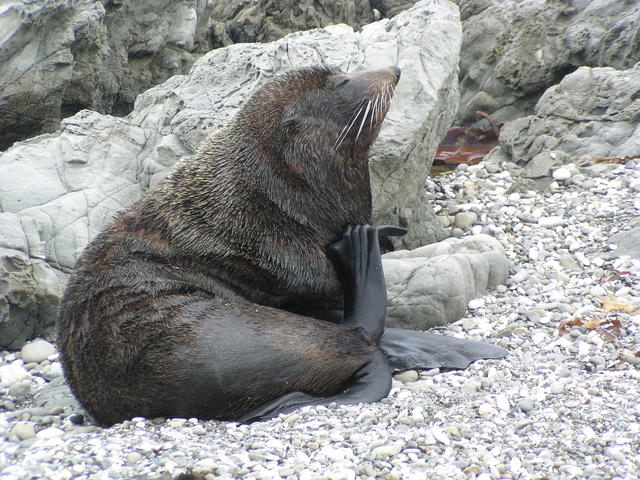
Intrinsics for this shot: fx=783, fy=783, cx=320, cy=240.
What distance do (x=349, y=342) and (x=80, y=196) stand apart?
3.31 m

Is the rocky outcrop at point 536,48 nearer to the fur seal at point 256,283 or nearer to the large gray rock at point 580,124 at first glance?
the large gray rock at point 580,124

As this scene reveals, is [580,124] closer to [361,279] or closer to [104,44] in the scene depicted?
[361,279]

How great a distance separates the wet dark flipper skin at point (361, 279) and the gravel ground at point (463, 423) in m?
0.42

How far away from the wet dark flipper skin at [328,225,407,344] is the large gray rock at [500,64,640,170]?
4315 mm

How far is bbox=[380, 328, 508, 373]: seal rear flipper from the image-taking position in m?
4.99

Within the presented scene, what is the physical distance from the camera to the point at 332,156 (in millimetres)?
5117

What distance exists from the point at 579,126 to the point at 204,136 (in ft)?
15.8

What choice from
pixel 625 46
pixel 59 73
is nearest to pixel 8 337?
pixel 59 73

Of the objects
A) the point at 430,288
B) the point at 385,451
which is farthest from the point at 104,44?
the point at 385,451

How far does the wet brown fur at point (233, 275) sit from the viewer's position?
4.26 m

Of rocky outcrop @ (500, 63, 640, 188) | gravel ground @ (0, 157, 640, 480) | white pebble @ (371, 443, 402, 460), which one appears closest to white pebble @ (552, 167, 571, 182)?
rocky outcrop @ (500, 63, 640, 188)

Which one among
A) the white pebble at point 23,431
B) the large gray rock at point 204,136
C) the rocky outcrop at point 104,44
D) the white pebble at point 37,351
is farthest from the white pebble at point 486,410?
the rocky outcrop at point 104,44

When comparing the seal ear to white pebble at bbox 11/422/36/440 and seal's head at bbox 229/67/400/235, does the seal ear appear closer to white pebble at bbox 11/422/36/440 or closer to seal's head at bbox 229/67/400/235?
seal's head at bbox 229/67/400/235

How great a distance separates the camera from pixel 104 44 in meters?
9.94
